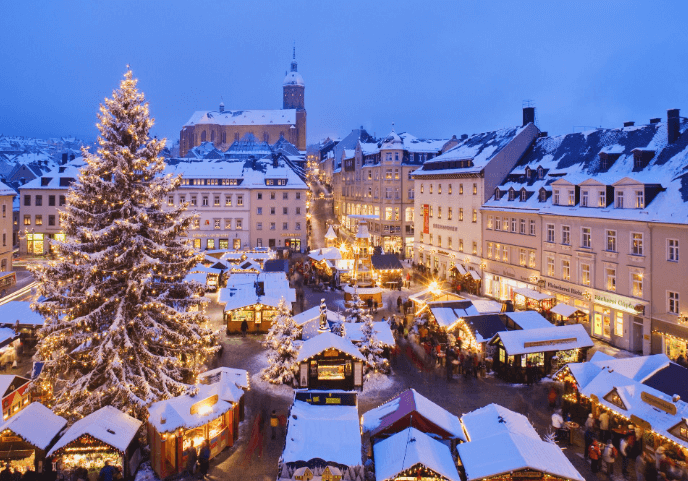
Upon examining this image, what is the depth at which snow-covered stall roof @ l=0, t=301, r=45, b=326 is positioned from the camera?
2525 cm

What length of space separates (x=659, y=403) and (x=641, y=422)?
2.45ft

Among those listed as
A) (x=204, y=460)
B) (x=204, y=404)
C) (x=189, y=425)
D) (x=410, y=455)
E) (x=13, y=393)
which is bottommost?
(x=204, y=460)

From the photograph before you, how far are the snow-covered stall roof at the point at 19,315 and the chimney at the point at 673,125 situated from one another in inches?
1371

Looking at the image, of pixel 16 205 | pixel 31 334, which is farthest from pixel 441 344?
pixel 16 205

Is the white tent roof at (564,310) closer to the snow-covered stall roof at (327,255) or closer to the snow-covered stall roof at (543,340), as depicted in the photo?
the snow-covered stall roof at (543,340)

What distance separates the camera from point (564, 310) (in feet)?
93.9

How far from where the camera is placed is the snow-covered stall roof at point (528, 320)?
23938 mm

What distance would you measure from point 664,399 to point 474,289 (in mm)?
26478

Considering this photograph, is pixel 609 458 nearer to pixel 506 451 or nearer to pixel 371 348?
pixel 506 451

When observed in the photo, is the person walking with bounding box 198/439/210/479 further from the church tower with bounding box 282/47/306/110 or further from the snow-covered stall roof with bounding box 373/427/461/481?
the church tower with bounding box 282/47/306/110

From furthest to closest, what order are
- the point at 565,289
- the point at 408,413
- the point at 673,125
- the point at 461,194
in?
the point at 461,194, the point at 565,289, the point at 673,125, the point at 408,413

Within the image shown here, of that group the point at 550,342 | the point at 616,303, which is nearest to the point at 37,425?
the point at 550,342

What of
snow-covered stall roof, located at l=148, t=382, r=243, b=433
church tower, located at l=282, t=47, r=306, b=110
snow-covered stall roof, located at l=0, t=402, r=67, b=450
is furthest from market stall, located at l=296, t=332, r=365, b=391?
church tower, located at l=282, t=47, r=306, b=110

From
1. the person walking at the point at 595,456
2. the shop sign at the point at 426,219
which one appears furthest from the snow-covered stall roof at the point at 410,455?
the shop sign at the point at 426,219
